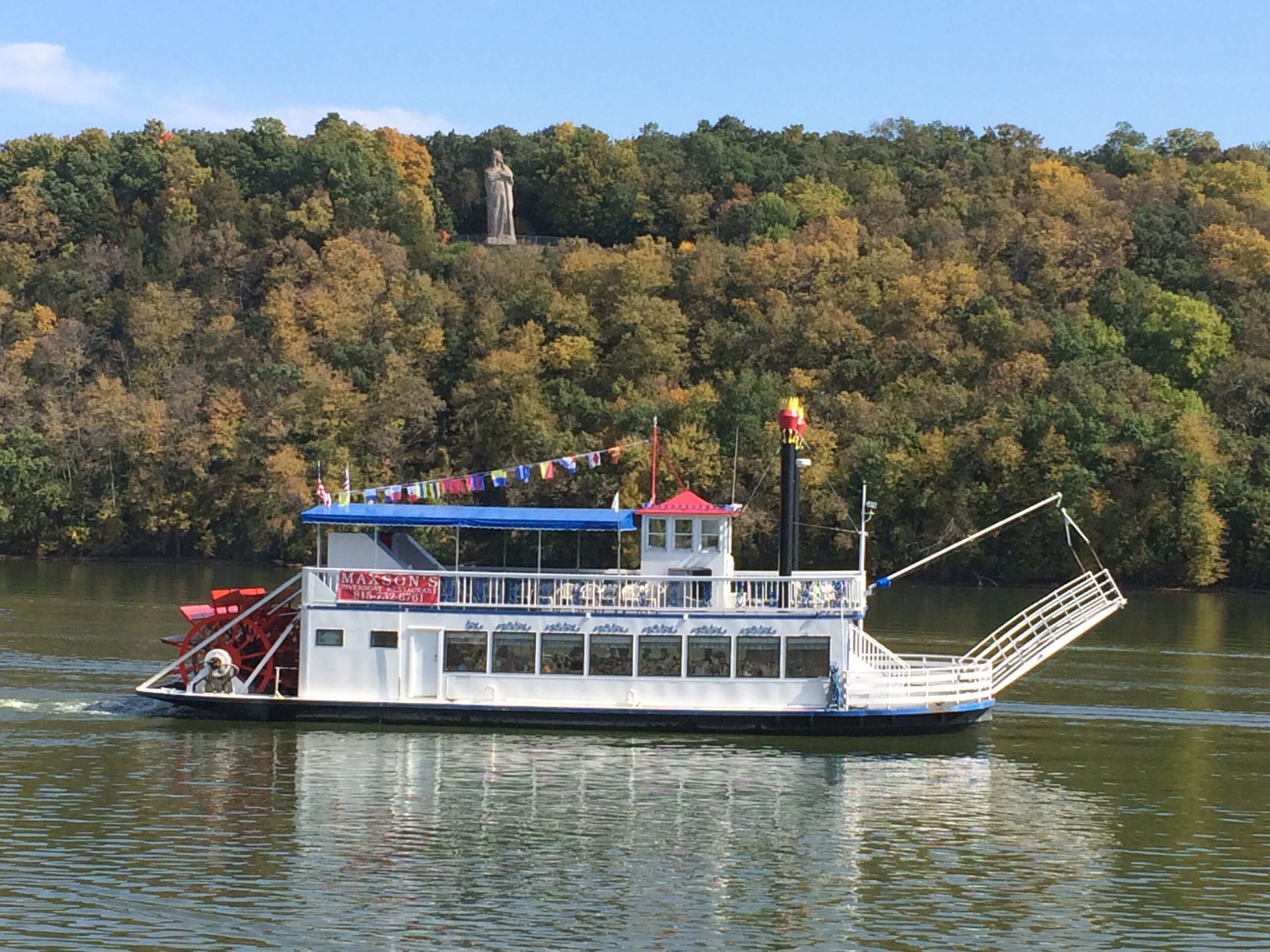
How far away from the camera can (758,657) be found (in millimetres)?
37375

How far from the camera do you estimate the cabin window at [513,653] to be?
123 ft

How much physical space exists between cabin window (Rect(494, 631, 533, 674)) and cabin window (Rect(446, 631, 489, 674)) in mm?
295

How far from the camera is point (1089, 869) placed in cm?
2780

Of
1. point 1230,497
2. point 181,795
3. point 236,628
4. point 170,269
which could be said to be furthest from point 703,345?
point 181,795

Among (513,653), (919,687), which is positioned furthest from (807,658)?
(513,653)

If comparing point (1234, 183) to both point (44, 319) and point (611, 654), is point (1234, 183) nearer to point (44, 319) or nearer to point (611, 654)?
point (44, 319)

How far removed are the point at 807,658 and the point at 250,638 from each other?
41.2 feet

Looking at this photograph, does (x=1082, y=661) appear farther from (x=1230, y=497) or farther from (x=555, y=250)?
(x=555, y=250)

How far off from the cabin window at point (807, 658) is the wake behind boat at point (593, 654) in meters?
0.02

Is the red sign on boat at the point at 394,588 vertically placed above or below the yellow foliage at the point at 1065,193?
below

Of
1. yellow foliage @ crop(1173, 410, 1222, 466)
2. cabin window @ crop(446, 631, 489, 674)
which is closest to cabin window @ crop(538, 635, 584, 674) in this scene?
cabin window @ crop(446, 631, 489, 674)

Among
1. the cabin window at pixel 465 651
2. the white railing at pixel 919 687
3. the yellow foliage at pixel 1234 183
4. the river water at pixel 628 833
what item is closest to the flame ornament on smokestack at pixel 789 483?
the white railing at pixel 919 687

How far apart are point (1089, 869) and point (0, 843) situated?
56.4 feet

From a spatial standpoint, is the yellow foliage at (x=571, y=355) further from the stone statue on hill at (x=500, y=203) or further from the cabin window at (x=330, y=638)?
the cabin window at (x=330, y=638)
